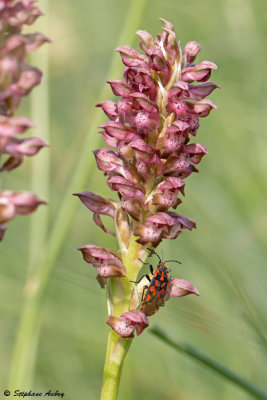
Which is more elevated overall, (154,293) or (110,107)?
(110,107)

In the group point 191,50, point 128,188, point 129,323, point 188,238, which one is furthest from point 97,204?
point 188,238

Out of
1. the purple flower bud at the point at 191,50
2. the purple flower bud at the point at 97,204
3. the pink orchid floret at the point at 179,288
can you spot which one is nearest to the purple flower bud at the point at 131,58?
the purple flower bud at the point at 191,50

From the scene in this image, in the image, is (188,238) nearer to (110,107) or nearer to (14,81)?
(110,107)

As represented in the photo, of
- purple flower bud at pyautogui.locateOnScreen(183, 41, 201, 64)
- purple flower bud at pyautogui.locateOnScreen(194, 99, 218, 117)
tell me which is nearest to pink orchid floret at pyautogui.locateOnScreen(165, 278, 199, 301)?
purple flower bud at pyautogui.locateOnScreen(194, 99, 218, 117)

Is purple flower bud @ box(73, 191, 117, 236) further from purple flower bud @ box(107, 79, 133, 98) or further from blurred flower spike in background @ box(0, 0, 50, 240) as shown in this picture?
blurred flower spike in background @ box(0, 0, 50, 240)

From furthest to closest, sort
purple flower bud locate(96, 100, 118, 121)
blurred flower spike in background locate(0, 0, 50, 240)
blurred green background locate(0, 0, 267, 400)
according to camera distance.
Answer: blurred green background locate(0, 0, 267, 400) → purple flower bud locate(96, 100, 118, 121) → blurred flower spike in background locate(0, 0, 50, 240)

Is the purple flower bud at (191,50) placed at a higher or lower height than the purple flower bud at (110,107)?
higher

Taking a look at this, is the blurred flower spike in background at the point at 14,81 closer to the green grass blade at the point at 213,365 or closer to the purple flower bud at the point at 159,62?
the purple flower bud at the point at 159,62
